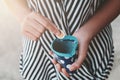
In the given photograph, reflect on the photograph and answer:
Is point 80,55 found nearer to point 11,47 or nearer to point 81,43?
point 81,43

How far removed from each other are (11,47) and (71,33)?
3.42ft

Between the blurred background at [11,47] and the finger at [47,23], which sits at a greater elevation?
the blurred background at [11,47]

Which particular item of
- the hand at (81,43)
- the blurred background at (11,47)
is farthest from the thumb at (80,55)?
the blurred background at (11,47)

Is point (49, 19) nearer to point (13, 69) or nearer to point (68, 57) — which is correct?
point (68, 57)

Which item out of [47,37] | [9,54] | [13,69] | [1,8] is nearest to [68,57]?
[47,37]

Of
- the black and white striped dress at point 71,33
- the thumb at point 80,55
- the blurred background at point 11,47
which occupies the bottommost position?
the thumb at point 80,55

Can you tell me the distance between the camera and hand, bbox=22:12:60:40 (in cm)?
78

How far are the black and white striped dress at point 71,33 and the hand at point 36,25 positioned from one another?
3 centimetres

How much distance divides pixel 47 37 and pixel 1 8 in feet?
4.48

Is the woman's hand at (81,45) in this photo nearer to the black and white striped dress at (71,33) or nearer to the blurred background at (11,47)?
the black and white striped dress at (71,33)

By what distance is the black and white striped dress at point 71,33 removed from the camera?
788 millimetres

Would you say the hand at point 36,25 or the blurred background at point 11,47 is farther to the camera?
the blurred background at point 11,47

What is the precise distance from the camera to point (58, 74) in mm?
956

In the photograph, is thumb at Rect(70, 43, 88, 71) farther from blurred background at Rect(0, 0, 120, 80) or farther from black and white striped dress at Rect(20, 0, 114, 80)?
blurred background at Rect(0, 0, 120, 80)
